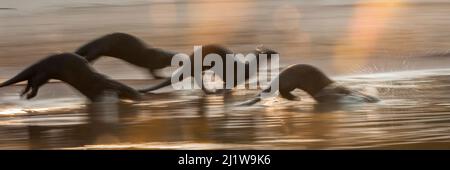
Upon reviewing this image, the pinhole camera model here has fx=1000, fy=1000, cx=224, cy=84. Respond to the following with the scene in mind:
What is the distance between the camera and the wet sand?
4.77 metres

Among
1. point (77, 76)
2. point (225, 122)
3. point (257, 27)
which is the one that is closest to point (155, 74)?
point (77, 76)

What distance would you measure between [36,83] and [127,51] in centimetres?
71

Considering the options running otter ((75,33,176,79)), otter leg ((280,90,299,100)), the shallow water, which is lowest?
the shallow water

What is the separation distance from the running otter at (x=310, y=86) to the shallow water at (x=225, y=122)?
6 centimetres

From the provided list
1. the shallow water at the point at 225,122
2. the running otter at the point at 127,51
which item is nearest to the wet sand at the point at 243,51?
the shallow water at the point at 225,122

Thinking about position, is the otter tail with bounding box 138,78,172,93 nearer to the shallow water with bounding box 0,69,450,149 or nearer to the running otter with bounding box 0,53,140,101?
the shallow water with bounding box 0,69,450,149

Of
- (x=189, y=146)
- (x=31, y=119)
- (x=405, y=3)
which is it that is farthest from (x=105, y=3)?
(x=189, y=146)

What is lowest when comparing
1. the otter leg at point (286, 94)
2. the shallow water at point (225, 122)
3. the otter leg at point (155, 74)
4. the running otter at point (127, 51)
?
the shallow water at point (225, 122)

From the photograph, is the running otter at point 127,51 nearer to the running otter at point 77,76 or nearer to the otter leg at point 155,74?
the otter leg at point 155,74

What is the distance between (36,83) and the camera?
Result: 558 cm

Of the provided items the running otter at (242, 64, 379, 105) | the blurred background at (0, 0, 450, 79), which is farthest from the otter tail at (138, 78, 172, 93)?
the blurred background at (0, 0, 450, 79)

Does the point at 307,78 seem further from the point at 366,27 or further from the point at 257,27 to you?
the point at 366,27

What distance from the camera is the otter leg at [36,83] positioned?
5.52 metres
